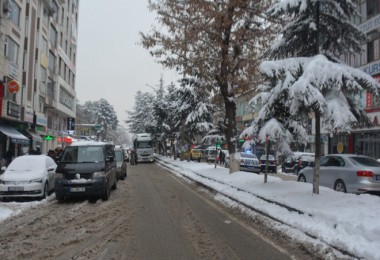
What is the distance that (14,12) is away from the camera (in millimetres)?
27438

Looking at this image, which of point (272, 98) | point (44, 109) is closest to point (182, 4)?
point (272, 98)

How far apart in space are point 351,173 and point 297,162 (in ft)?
58.0

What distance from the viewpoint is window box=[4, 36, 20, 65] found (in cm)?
2603

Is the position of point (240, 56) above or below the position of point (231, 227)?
above

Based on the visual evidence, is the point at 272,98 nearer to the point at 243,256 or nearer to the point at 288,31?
the point at 288,31

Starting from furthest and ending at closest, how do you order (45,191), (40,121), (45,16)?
(45,16)
(40,121)
(45,191)

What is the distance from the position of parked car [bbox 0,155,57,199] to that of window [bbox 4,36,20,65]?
1355cm

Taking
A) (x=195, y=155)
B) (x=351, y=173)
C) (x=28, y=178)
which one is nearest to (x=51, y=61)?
(x=195, y=155)

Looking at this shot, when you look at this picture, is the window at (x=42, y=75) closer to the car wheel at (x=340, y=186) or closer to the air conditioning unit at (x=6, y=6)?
the air conditioning unit at (x=6, y=6)

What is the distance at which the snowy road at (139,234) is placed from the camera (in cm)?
698

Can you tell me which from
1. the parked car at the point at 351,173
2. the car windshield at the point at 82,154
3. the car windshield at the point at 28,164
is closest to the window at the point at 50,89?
the car windshield at the point at 28,164

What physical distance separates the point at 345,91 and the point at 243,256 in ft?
21.7

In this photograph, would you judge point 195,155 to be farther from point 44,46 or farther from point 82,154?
point 82,154

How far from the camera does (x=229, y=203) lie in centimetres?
1348
